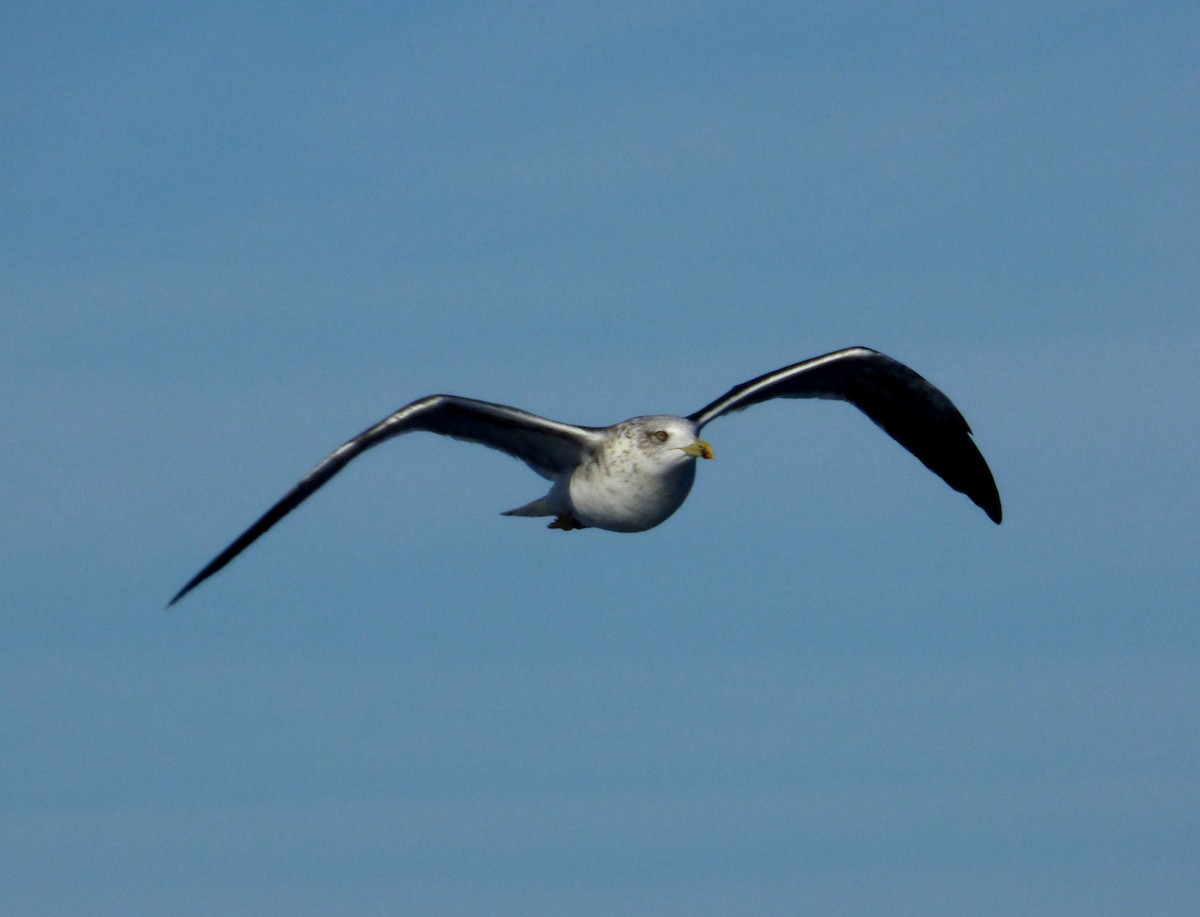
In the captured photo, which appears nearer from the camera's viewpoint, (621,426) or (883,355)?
(621,426)

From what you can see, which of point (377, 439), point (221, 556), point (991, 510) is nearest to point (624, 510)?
point (377, 439)

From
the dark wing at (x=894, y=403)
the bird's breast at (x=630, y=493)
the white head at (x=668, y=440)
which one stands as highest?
the dark wing at (x=894, y=403)

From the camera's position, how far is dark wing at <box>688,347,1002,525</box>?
72.2 feet

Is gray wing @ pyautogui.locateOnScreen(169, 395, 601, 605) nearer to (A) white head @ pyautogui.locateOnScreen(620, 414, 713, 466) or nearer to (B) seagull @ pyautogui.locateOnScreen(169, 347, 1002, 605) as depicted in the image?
(B) seagull @ pyautogui.locateOnScreen(169, 347, 1002, 605)

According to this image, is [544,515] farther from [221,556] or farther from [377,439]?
[221,556]

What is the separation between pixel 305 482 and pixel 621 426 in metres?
3.45

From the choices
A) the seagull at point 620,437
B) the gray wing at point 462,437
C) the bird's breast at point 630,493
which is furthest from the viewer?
the bird's breast at point 630,493

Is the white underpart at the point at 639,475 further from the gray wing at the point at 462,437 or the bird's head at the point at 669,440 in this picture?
the gray wing at the point at 462,437

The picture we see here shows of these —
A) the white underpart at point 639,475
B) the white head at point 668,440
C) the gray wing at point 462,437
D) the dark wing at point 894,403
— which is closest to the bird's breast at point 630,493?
the white underpart at point 639,475

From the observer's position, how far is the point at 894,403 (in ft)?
78.2

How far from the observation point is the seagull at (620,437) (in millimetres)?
19594

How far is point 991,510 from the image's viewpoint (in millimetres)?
25266

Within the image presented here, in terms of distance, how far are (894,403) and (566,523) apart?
16.1ft

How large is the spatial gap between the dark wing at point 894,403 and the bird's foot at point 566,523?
1.79 m
